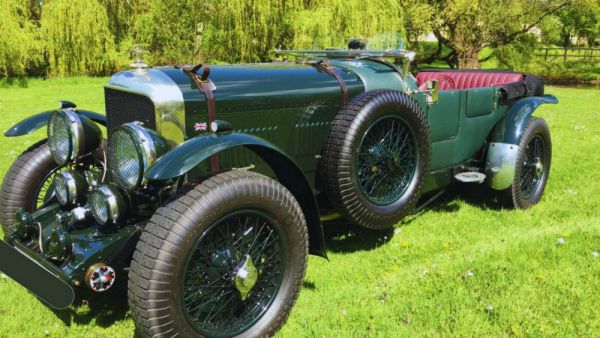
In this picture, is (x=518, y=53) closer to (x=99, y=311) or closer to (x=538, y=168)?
(x=538, y=168)

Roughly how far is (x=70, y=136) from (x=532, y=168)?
412cm

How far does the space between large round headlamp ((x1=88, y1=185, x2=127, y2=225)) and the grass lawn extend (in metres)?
0.65

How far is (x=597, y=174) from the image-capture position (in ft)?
19.4

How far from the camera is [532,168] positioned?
16.2 feet

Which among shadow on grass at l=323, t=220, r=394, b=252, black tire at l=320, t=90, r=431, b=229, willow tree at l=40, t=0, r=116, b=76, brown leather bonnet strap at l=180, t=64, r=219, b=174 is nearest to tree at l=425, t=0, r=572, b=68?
willow tree at l=40, t=0, r=116, b=76

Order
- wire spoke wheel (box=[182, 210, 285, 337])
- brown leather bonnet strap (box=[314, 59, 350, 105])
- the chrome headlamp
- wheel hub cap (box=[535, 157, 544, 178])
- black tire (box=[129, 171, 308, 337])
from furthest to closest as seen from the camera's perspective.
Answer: wheel hub cap (box=[535, 157, 544, 178]), brown leather bonnet strap (box=[314, 59, 350, 105]), the chrome headlamp, wire spoke wheel (box=[182, 210, 285, 337]), black tire (box=[129, 171, 308, 337])

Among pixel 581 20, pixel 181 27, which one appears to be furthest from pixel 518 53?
pixel 181 27

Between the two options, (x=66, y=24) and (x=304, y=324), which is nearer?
(x=304, y=324)

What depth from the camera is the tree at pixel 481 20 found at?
72.0 feet

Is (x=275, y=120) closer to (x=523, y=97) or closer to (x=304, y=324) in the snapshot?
(x=304, y=324)

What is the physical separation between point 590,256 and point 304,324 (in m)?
2.12

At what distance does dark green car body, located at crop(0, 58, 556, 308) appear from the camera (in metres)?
2.51

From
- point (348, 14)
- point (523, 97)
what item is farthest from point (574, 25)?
point (523, 97)

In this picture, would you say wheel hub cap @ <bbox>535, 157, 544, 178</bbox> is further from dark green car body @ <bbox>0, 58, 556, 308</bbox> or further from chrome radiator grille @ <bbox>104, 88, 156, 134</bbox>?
chrome radiator grille @ <bbox>104, 88, 156, 134</bbox>
